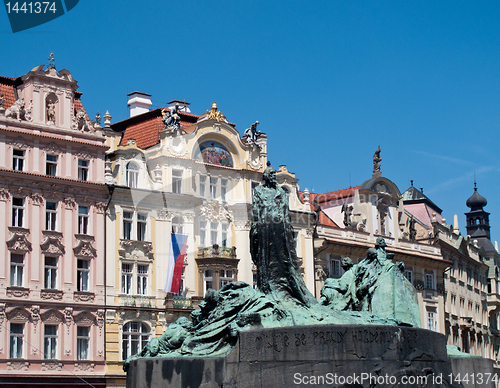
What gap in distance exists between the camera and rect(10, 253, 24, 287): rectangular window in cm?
3930

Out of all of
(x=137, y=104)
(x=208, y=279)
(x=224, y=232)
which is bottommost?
(x=208, y=279)

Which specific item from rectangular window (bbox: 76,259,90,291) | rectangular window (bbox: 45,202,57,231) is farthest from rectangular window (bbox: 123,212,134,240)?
rectangular window (bbox: 45,202,57,231)

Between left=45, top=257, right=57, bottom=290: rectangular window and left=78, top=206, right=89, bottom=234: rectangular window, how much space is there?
1931 mm

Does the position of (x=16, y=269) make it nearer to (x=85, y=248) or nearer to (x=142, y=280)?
(x=85, y=248)

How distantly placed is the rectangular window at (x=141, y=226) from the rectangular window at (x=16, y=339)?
745cm

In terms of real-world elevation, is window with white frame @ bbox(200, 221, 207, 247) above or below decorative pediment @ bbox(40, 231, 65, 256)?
above

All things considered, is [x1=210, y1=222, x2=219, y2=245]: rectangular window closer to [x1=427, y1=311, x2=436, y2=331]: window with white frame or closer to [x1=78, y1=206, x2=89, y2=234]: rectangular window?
[x1=78, y1=206, x2=89, y2=234]: rectangular window

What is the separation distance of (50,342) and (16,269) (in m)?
3.22

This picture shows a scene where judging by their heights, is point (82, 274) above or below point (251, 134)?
below

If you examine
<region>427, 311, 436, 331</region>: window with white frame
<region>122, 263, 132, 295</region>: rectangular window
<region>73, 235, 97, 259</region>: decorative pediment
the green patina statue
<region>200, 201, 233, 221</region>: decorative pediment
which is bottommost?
the green patina statue

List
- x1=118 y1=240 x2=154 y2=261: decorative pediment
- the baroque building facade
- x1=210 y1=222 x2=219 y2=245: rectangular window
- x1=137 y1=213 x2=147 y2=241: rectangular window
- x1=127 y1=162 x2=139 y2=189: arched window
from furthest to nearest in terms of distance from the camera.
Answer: x1=210 y1=222 x2=219 y2=245: rectangular window
x1=127 y1=162 x2=139 y2=189: arched window
x1=137 y1=213 x2=147 y2=241: rectangular window
x1=118 y1=240 x2=154 y2=261: decorative pediment
the baroque building facade

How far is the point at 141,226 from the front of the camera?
1751 inches

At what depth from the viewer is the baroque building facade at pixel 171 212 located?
42812mm

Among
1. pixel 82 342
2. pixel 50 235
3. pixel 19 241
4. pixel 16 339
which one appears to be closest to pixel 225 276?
pixel 82 342
